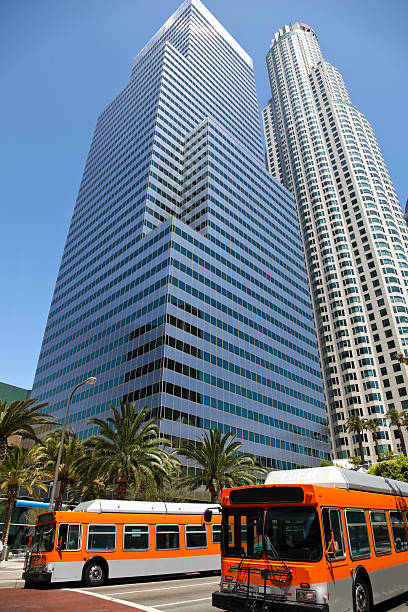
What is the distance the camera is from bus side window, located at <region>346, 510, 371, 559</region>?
29.1ft

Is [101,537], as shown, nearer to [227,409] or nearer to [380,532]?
[380,532]

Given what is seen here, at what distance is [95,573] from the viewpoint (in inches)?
631

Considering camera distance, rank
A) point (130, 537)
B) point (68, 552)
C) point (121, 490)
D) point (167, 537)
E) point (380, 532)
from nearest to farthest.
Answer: point (380, 532), point (68, 552), point (130, 537), point (167, 537), point (121, 490)

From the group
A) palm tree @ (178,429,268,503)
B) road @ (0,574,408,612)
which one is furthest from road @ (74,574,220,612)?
palm tree @ (178,429,268,503)

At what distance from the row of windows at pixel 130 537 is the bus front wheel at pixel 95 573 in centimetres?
51

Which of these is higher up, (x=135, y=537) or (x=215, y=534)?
(x=135, y=537)

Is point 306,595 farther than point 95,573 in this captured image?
No

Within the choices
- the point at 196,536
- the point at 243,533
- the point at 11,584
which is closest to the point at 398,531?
the point at 243,533

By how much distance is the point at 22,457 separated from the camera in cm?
3256

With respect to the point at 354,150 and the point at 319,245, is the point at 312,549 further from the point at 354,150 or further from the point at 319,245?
the point at 354,150

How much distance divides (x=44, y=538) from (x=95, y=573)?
262cm

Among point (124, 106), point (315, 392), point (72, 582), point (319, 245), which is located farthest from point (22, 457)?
point (319, 245)

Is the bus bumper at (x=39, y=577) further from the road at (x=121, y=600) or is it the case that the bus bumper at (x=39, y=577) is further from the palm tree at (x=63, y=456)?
the palm tree at (x=63, y=456)

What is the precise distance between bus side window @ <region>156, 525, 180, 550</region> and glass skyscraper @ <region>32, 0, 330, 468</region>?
82.7ft
